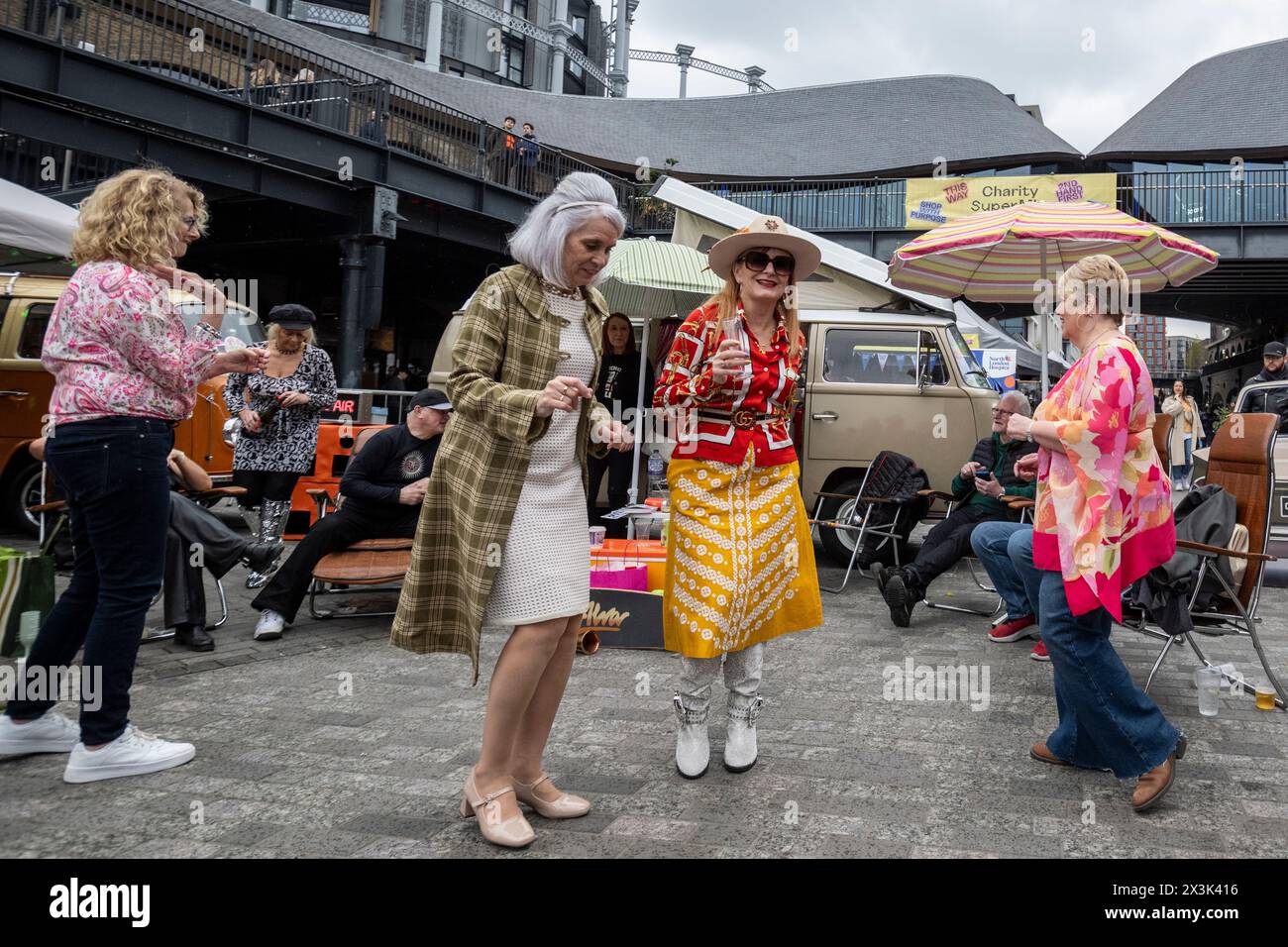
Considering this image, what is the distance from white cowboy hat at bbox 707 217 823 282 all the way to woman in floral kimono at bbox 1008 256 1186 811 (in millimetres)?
880

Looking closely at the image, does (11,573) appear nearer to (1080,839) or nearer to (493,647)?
(493,647)

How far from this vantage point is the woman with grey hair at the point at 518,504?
8.50ft

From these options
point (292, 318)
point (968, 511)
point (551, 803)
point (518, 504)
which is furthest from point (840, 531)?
point (518, 504)

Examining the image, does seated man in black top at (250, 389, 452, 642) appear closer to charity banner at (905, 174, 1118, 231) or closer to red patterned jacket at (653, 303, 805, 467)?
red patterned jacket at (653, 303, 805, 467)

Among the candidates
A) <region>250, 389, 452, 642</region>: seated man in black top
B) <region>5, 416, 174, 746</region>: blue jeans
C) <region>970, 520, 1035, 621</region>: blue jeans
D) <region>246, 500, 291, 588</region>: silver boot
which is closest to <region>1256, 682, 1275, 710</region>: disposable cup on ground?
<region>970, 520, 1035, 621</region>: blue jeans

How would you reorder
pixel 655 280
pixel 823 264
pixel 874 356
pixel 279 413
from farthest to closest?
pixel 823 264, pixel 874 356, pixel 655 280, pixel 279 413

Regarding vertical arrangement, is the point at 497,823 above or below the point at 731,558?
below

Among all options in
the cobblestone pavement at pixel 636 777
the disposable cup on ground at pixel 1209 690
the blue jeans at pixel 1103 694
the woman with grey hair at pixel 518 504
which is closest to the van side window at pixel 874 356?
the cobblestone pavement at pixel 636 777

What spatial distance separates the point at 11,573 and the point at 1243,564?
5.13 m

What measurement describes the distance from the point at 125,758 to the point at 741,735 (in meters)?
2.05

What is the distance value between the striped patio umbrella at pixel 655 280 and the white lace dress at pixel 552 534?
499 cm

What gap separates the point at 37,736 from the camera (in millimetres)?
3334

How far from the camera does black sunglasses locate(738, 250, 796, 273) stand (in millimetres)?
3256

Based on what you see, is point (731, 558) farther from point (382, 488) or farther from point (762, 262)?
point (382, 488)
